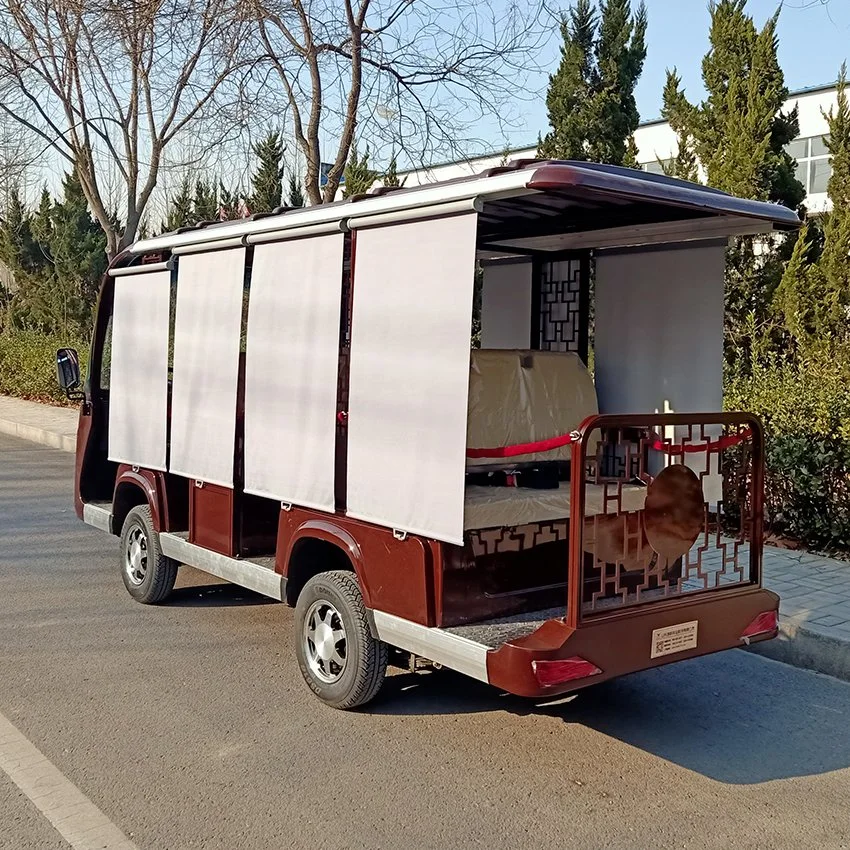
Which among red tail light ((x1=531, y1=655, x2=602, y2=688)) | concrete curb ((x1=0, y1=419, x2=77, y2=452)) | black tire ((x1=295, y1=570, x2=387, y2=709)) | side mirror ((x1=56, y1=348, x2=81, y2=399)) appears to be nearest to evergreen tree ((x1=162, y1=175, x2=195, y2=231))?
concrete curb ((x1=0, y1=419, x2=77, y2=452))

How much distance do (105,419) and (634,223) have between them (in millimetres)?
3984

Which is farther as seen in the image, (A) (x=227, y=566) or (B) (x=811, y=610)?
(B) (x=811, y=610)

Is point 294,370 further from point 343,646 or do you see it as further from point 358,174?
point 358,174

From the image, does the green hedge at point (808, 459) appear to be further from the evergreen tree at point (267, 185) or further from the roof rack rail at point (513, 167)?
the evergreen tree at point (267, 185)

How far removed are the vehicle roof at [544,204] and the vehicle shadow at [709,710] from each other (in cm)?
232

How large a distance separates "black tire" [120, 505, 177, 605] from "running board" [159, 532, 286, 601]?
21 centimetres

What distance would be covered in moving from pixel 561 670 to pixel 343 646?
1275mm

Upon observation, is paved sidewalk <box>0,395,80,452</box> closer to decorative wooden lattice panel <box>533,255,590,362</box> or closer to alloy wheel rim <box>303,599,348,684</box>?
decorative wooden lattice panel <box>533,255,590,362</box>

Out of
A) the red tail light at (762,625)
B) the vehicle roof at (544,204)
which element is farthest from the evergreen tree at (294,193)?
the red tail light at (762,625)

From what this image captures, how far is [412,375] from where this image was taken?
13.2 feet

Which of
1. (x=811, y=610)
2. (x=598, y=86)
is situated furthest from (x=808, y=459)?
(x=598, y=86)

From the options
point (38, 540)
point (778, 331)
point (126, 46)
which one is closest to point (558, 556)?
point (38, 540)

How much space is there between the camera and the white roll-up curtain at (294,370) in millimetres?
4535

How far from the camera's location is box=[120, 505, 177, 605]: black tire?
241 inches
